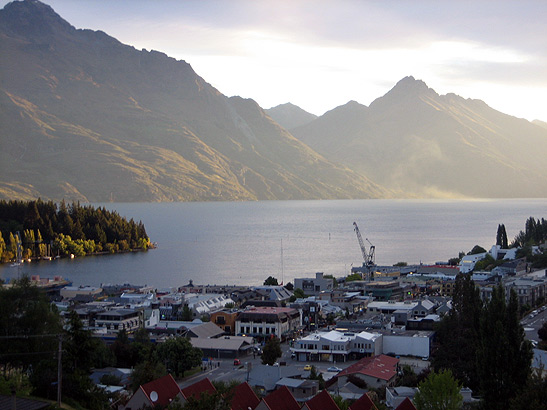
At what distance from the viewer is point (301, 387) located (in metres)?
23.6

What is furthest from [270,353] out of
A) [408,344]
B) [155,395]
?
[155,395]

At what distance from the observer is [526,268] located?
5869 centimetres

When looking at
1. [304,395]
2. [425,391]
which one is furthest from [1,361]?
[425,391]

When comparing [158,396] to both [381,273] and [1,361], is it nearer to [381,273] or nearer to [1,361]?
[1,361]

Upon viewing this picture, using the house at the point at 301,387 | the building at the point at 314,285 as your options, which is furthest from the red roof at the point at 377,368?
the building at the point at 314,285

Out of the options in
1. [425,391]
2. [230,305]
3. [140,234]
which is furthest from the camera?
[140,234]

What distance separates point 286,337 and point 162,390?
18.3m

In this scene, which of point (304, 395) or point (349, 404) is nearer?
point (349, 404)

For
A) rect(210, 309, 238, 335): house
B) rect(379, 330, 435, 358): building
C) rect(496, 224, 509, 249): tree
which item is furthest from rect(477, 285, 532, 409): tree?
rect(496, 224, 509, 249): tree

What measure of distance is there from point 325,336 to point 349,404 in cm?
1282

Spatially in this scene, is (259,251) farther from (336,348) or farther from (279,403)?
(279,403)

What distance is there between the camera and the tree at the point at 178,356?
2888 centimetres

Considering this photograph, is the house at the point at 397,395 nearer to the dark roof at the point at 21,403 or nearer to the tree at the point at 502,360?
the tree at the point at 502,360

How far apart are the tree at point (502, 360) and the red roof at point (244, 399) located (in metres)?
5.91
